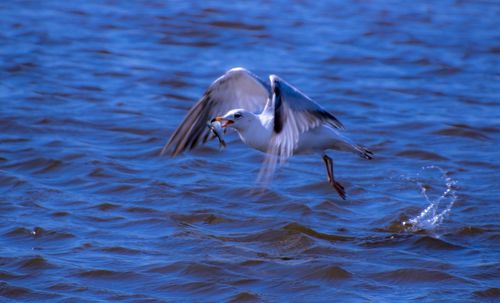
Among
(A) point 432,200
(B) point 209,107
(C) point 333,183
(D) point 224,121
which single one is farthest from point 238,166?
(A) point 432,200

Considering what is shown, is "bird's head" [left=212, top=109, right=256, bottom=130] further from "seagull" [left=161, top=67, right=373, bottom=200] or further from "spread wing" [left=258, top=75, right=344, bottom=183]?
"spread wing" [left=258, top=75, right=344, bottom=183]

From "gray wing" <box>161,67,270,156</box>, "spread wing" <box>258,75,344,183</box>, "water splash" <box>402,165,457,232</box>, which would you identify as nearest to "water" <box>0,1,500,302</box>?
"water splash" <box>402,165,457,232</box>

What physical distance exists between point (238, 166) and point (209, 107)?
98 cm

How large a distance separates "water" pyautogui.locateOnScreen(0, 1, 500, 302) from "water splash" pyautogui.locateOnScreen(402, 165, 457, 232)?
0.02 metres

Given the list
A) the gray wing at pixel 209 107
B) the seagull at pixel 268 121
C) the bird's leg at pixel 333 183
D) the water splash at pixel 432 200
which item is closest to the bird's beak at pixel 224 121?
the seagull at pixel 268 121

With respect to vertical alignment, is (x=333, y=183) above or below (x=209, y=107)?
below

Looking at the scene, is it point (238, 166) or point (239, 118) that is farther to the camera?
point (238, 166)

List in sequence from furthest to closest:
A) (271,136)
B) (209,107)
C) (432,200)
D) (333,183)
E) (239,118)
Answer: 1. (209,107)
2. (432,200)
3. (333,183)
4. (239,118)
5. (271,136)

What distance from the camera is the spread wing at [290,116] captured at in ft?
23.4

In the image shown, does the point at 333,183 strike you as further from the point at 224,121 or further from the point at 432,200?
the point at 224,121

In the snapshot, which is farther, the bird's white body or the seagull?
the bird's white body

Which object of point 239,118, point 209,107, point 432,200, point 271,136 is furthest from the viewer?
point 209,107

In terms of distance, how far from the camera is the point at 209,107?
27.7 ft

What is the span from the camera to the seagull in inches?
285
